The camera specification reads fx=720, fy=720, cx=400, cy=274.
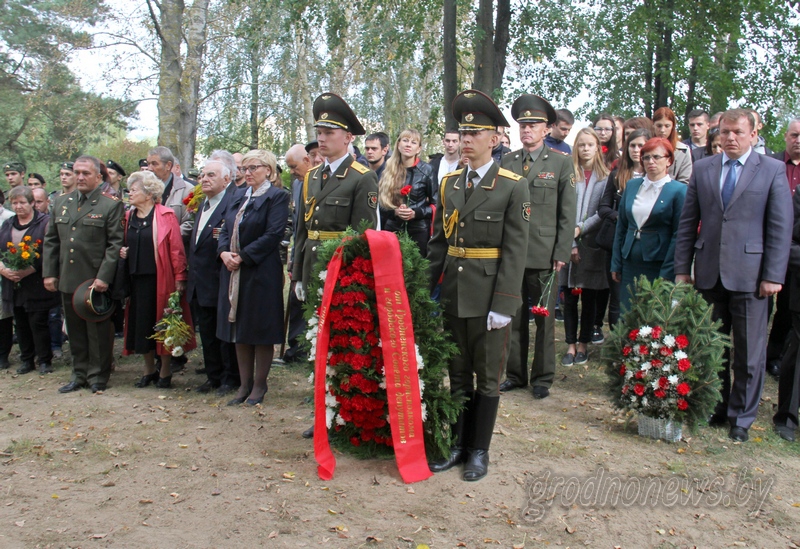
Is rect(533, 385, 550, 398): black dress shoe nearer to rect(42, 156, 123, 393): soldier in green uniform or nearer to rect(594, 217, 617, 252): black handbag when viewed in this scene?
rect(594, 217, 617, 252): black handbag

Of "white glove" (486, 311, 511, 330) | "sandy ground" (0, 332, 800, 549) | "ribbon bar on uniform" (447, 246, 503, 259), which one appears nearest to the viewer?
"sandy ground" (0, 332, 800, 549)

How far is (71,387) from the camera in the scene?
23.2ft

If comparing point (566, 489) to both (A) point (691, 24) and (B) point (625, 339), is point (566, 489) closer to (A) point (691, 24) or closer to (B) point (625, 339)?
(B) point (625, 339)

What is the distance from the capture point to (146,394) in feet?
22.8

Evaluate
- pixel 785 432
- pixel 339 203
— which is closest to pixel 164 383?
pixel 339 203

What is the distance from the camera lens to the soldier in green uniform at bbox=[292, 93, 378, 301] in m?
5.57

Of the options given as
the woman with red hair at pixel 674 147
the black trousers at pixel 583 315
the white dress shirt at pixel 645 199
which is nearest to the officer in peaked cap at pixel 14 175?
the black trousers at pixel 583 315

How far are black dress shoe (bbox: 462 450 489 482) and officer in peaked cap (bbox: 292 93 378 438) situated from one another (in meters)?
1.39

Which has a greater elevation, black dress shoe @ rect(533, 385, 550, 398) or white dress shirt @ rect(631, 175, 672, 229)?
white dress shirt @ rect(631, 175, 672, 229)

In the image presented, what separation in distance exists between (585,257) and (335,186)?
10.0 ft

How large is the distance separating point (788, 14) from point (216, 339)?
42.6 ft

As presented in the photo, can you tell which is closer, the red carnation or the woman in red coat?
the red carnation

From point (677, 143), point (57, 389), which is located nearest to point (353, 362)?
point (57, 389)

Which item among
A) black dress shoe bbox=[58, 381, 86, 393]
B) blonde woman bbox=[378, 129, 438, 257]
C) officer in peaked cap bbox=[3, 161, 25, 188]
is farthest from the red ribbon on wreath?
officer in peaked cap bbox=[3, 161, 25, 188]
